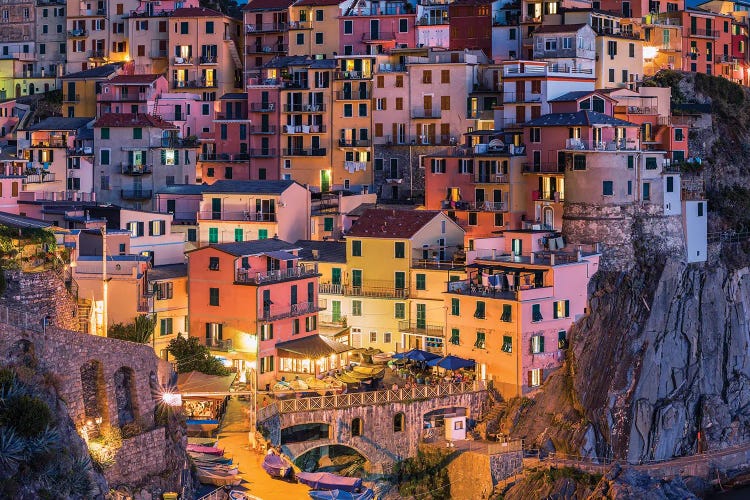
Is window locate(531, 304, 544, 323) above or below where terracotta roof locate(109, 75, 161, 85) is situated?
below

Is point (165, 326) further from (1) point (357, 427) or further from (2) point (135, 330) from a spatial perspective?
(1) point (357, 427)

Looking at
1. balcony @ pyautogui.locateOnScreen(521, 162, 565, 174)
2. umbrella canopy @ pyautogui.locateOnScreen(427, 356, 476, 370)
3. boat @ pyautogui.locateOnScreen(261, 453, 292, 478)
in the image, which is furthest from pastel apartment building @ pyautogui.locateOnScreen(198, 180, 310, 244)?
boat @ pyautogui.locateOnScreen(261, 453, 292, 478)

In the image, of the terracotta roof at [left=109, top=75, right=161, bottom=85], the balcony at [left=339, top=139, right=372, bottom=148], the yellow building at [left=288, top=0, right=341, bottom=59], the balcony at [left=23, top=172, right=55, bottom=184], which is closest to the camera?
the balcony at [left=23, top=172, right=55, bottom=184]

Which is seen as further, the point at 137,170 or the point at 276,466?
the point at 137,170

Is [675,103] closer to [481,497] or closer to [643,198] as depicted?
[643,198]

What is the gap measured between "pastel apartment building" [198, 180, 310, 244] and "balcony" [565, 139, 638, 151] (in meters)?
12.8

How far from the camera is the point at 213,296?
210 feet

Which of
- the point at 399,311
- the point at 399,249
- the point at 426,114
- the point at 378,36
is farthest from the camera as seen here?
the point at 378,36

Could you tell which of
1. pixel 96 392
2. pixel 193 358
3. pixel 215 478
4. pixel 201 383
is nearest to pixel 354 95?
pixel 193 358

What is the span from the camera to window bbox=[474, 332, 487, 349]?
64.2m

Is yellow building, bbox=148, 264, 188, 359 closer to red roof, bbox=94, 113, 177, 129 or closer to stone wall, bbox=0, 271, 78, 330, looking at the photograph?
stone wall, bbox=0, 271, 78, 330

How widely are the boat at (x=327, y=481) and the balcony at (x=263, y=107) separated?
36.7m

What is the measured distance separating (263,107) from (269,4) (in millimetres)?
9509

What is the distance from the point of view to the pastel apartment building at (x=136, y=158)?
83.6 m
